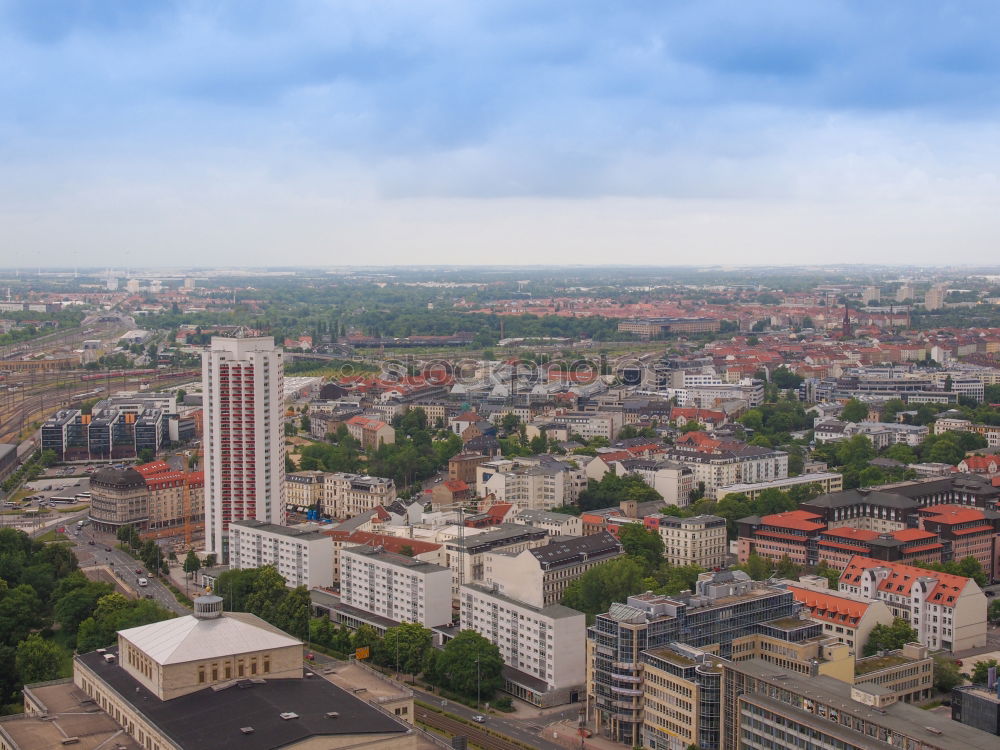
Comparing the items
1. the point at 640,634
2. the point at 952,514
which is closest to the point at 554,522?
the point at 952,514

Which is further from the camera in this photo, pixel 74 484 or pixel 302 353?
pixel 302 353

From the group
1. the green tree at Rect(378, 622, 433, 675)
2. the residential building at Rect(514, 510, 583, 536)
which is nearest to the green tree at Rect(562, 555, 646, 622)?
the green tree at Rect(378, 622, 433, 675)

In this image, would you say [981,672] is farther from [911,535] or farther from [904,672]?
[911,535]

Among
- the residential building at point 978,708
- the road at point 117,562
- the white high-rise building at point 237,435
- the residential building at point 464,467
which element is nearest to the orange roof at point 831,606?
the residential building at point 978,708

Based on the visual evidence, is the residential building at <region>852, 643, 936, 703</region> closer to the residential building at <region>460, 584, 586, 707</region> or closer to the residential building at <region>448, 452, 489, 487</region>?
the residential building at <region>460, 584, 586, 707</region>

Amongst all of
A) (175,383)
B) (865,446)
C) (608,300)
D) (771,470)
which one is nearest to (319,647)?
(771,470)

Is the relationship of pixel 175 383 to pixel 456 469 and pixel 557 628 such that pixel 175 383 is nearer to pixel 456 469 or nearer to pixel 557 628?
pixel 456 469
